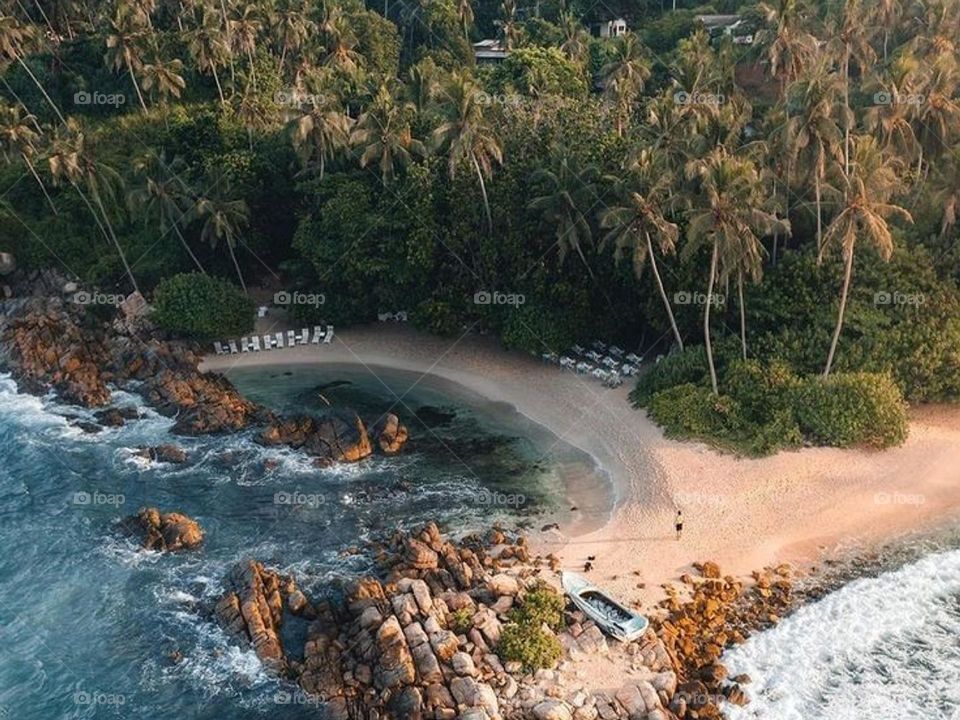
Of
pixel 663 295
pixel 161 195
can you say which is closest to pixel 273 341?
pixel 161 195

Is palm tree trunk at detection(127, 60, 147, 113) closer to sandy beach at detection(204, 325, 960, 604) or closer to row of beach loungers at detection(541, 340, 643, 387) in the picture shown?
row of beach loungers at detection(541, 340, 643, 387)

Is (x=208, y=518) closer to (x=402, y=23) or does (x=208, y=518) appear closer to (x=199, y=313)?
(x=199, y=313)

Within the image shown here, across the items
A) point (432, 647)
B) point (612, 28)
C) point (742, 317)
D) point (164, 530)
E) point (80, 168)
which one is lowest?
point (164, 530)

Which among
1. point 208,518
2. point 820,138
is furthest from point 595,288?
point 208,518

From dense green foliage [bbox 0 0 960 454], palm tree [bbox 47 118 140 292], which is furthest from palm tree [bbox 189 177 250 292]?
palm tree [bbox 47 118 140 292]

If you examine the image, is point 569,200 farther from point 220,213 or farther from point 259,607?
point 259,607

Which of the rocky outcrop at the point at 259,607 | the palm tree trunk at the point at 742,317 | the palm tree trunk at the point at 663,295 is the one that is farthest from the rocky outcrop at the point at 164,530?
the palm tree trunk at the point at 742,317
